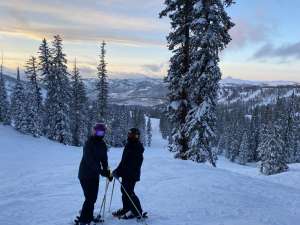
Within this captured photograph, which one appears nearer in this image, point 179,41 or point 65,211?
point 65,211

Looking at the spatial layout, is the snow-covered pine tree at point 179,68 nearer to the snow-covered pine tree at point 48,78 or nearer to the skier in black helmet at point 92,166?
the skier in black helmet at point 92,166

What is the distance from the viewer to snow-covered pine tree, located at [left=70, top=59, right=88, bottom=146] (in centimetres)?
6244

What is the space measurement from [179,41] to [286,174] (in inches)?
488

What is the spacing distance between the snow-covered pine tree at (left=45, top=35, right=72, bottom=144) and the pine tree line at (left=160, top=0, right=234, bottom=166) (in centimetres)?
3268

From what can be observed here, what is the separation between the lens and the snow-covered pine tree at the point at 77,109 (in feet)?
205

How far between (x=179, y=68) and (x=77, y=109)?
130 feet

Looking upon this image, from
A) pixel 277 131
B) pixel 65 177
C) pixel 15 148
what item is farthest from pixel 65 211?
pixel 277 131

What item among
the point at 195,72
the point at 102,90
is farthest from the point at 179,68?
the point at 102,90

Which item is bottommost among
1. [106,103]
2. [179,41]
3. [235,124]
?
[235,124]

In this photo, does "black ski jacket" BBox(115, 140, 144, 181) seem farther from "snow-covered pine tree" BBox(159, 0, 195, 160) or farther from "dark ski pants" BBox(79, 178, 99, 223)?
"snow-covered pine tree" BBox(159, 0, 195, 160)

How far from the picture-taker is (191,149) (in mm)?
24172

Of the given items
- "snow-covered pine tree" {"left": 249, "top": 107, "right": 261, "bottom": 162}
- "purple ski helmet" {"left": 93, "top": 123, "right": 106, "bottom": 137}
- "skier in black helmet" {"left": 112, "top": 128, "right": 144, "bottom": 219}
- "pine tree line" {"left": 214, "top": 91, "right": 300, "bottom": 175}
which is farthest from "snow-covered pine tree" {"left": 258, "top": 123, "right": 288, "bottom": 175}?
"purple ski helmet" {"left": 93, "top": 123, "right": 106, "bottom": 137}

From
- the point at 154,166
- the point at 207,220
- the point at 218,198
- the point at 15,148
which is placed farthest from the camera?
the point at 15,148

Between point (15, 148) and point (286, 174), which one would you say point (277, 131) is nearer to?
point (286, 174)
